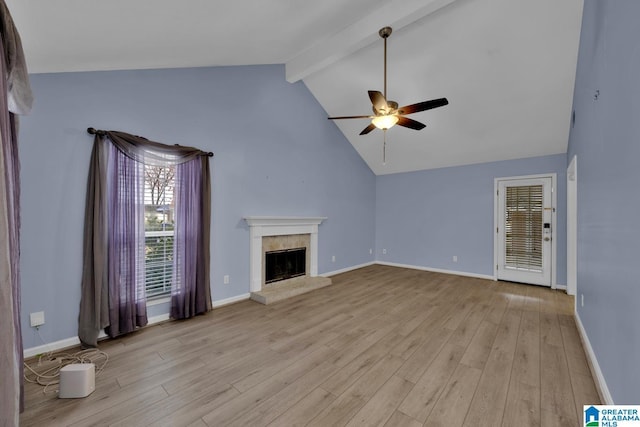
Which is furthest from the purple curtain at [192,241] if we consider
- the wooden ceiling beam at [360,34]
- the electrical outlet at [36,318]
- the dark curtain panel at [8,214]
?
the wooden ceiling beam at [360,34]

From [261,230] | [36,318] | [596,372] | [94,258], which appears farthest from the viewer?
[261,230]

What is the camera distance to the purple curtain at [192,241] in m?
3.19

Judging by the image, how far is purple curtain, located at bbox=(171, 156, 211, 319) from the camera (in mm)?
3186

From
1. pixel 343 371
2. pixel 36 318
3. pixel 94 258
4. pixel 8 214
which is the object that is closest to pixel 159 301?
pixel 94 258

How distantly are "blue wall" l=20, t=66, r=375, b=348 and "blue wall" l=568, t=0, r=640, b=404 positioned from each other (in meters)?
3.72

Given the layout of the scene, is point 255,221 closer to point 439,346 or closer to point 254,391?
point 254,391

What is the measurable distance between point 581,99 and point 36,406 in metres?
5.58

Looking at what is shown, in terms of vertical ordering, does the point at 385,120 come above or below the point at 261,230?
above

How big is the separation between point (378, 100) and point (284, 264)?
3018 mm

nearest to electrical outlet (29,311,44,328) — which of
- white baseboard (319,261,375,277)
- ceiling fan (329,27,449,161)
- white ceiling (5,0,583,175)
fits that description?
white ceiling (5,0,583,175)

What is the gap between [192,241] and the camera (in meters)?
3.28

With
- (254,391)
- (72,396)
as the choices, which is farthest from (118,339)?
(254,391)

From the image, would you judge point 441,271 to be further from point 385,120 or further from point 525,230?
point 385,120

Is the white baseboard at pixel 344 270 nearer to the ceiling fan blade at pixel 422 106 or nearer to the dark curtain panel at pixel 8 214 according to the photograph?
the ceiling fan blade at pixel 422 106
